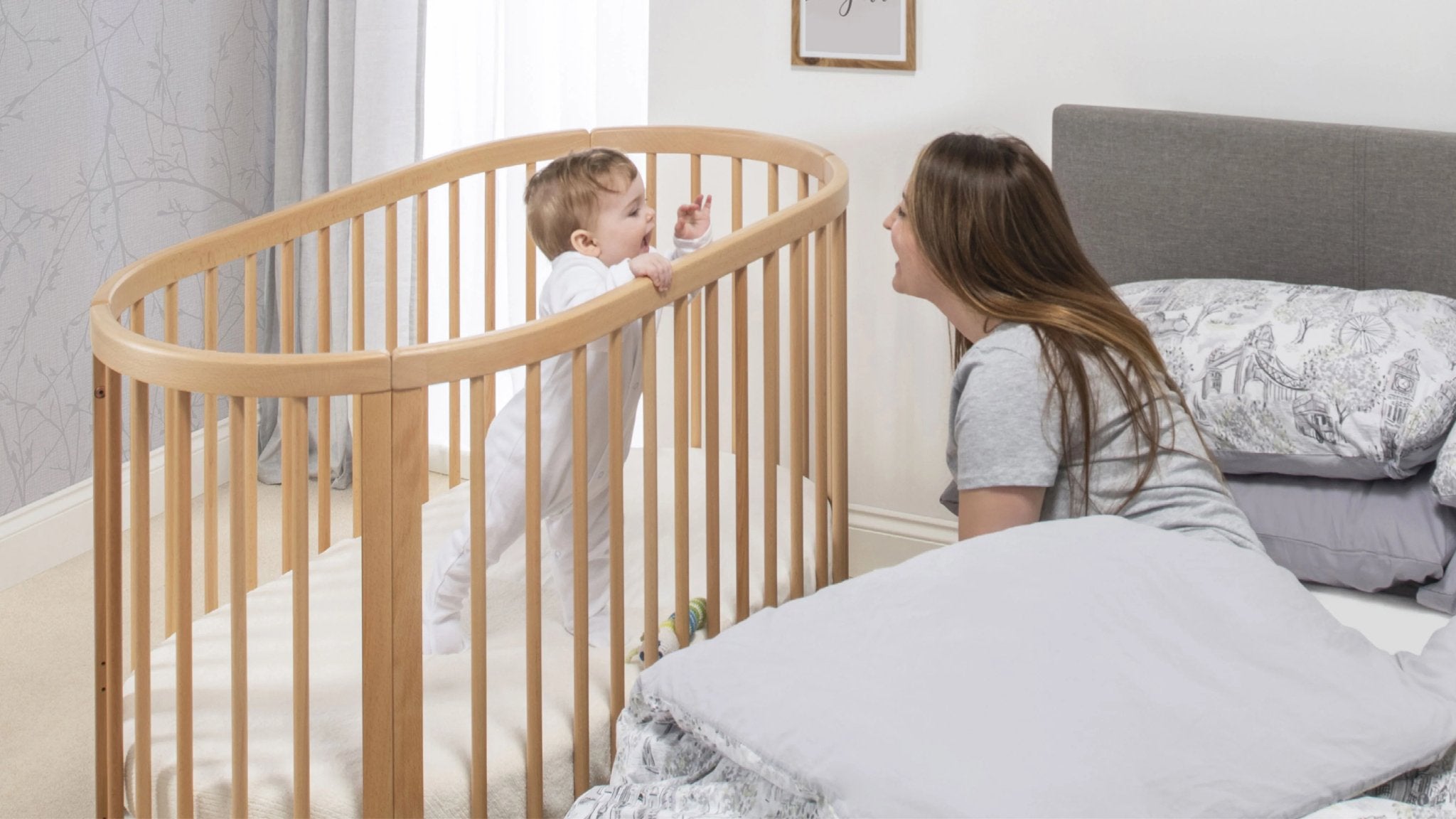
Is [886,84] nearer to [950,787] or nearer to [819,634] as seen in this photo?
[819,634]

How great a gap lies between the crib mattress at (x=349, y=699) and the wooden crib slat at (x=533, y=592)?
0.06 feet

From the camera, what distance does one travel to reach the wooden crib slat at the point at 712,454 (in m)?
1.79

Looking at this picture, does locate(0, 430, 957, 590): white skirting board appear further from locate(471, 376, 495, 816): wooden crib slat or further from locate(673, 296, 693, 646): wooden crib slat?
locate(471, 376, 495, 816): wooden crib slat

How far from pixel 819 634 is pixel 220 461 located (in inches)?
91.0

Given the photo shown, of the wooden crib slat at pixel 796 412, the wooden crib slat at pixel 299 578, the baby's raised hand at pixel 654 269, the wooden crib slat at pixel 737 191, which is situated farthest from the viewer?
the wooden crib slat at pixel 737 191

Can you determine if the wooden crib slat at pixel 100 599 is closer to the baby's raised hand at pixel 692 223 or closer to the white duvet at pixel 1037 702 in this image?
the white duvet at pixel 1037 702

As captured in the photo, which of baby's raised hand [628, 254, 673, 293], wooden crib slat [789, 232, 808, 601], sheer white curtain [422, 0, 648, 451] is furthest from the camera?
sheer white curtain [422, 0, 648, 451]

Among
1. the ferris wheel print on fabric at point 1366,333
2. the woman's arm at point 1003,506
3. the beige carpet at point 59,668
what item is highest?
the ferris wheel print on fabric at point 1366,333

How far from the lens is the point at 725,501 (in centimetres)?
234

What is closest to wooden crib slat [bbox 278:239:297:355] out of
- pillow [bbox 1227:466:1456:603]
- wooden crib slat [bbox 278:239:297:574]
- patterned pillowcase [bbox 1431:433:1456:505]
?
wooden crib slat [bbox 278:239:297:574]

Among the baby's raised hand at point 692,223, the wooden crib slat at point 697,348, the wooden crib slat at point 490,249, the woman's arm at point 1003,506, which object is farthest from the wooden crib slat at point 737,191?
the woman's arm at point 1003,506

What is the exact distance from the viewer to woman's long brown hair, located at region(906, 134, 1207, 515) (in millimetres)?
1736

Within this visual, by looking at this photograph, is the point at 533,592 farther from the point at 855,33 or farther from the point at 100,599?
the point at 855,33

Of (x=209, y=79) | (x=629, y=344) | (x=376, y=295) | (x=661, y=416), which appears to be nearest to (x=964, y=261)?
(x=629, y=344)
